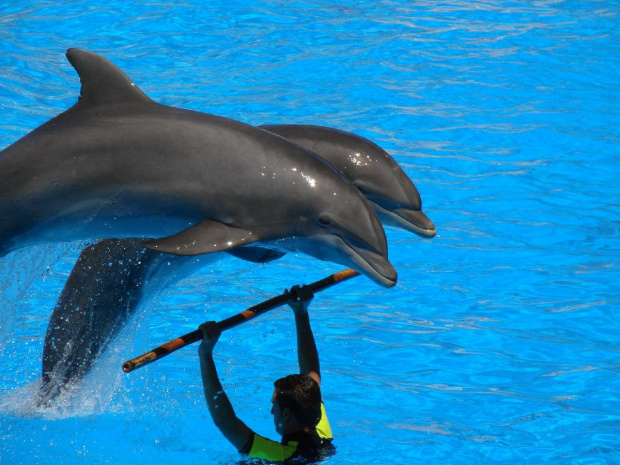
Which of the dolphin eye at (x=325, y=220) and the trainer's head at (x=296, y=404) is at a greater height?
the dolphin eye at (x=325, y=220)

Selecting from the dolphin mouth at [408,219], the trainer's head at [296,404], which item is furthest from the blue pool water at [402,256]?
Result: the dolphin mouth at [408,219]

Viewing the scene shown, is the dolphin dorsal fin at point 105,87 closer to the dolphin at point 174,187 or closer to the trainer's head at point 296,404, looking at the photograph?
the dolphin at point 174,187

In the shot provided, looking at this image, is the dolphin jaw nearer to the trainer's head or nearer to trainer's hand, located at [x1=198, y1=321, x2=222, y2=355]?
trainer's hand, located at [x1=198, y1=321, x2=222, y2=355]

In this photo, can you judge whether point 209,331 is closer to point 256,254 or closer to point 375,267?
point 256,254

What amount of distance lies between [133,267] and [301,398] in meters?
1.46

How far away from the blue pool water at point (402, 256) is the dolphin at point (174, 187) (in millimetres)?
1128

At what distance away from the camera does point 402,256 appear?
10195mm

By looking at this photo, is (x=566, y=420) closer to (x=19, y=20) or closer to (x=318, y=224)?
(x=318, y=224)

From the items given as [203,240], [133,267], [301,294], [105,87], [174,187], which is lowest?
[301,294]

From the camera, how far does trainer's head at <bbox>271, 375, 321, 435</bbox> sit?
5.96m

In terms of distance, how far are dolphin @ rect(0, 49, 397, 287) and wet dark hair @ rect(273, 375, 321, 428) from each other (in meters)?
1.01

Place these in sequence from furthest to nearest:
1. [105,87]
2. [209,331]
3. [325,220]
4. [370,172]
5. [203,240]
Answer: [370,172] < [209,331] < [105,87] < [325,220] < [203,240]

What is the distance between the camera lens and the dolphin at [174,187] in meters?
5.23

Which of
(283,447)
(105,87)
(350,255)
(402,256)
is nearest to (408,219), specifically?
(350,255)
